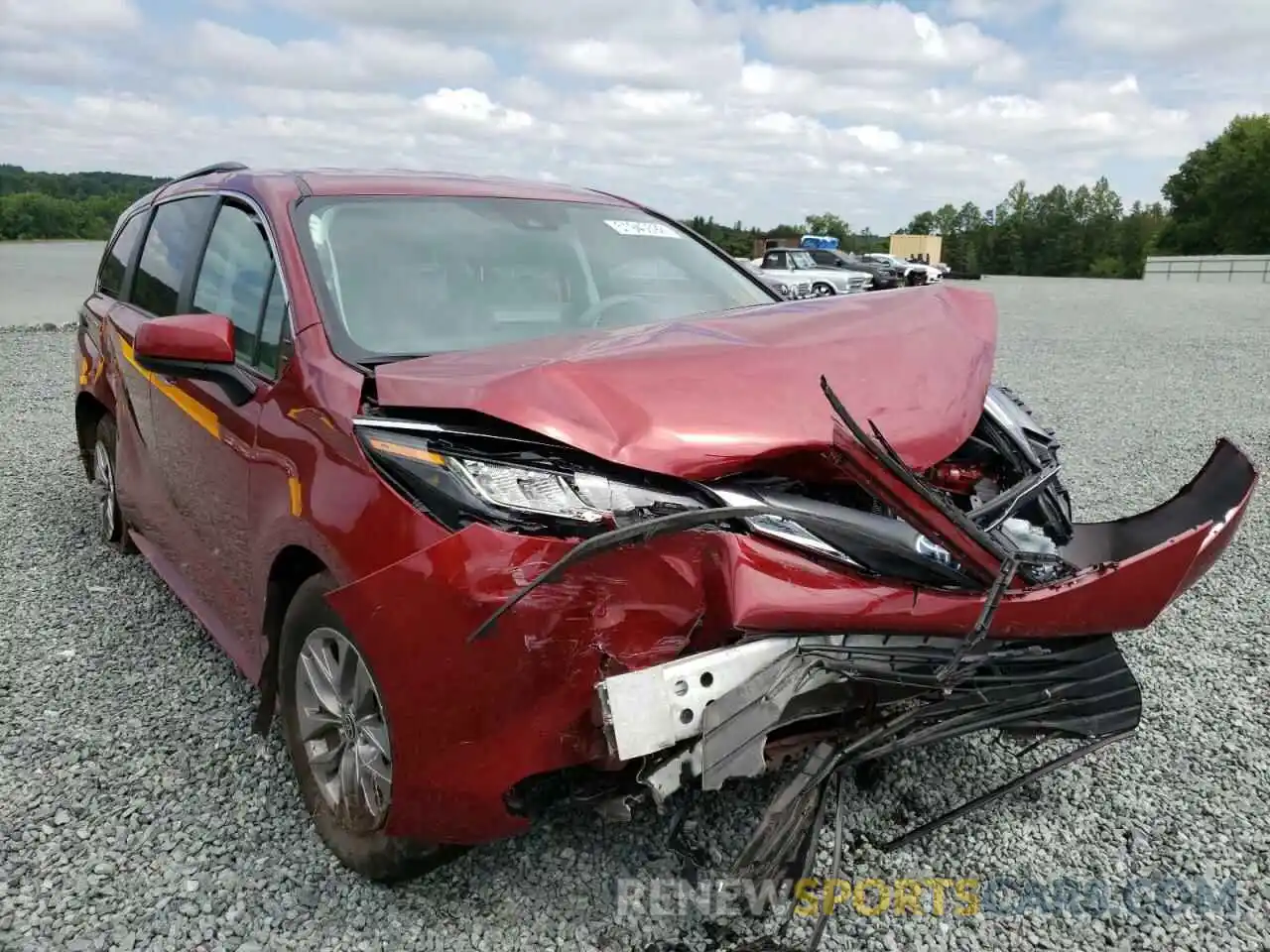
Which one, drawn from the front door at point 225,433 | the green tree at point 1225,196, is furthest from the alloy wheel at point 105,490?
the green tree at point 1225,196

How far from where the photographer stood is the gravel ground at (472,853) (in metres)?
2.30

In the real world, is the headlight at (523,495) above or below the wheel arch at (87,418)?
above

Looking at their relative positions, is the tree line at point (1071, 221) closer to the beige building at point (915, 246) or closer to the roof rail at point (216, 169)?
the beige building at point (915, 246)

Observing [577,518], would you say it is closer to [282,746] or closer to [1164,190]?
[282,746]

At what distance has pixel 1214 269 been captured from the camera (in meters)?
46.5

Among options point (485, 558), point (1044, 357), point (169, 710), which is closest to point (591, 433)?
point (485, 558)

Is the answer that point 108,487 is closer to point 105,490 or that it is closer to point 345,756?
point 105,490

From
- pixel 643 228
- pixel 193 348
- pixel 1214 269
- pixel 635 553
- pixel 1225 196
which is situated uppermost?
pixel 1225 196

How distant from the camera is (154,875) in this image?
247cm

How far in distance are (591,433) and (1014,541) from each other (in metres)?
1.09

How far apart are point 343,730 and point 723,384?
1249 millimetres

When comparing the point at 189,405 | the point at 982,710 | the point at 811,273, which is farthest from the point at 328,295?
the point at 811,273

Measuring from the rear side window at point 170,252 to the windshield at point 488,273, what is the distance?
90 centimetres

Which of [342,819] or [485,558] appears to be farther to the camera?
[342,819]
